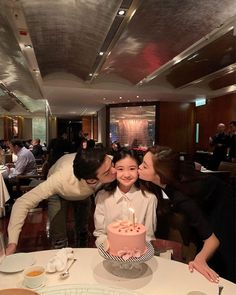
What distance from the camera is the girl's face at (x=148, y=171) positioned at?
1.60 meters

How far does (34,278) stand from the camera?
1122 millimetres

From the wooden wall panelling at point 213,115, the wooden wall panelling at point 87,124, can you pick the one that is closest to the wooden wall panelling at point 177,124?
the wooden wall panelling at point 213,115

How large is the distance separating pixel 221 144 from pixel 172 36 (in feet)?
11.3

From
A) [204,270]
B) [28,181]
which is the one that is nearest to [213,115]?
[28,181]

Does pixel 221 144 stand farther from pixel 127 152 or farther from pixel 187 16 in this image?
pixel 127 152

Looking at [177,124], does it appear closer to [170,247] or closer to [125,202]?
[125,202]

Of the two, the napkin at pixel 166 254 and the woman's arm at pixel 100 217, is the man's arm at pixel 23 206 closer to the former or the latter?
the woman's arm at pixel 100 217

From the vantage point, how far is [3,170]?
4984 mm

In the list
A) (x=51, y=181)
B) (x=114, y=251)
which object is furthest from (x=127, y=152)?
(x=114, y=251)

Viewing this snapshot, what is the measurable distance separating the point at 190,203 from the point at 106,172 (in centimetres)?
50

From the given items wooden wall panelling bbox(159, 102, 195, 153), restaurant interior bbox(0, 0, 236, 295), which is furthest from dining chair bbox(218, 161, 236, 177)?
wooden wall panelling bbox(159, 102, 195, 153)

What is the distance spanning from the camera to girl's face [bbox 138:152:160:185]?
5.26ft

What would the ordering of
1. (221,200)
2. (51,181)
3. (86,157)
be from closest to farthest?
1. (221,200)
2. (86,157)
3. (51,181)

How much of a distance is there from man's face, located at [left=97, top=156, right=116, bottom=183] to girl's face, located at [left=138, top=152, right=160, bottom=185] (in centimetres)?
17
